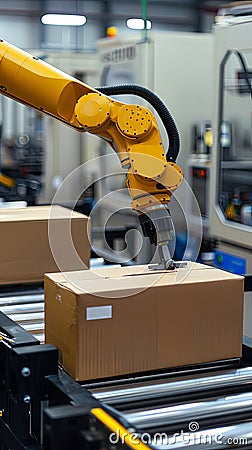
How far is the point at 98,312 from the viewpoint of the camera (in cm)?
171

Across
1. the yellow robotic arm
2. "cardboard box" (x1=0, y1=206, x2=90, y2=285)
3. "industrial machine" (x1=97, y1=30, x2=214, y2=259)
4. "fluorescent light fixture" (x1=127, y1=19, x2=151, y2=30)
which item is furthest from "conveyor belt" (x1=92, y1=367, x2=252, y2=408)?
"fluorescent light fixture" (x1=127, y1=19, x2=151, y2=30)

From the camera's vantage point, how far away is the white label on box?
66.9 inches

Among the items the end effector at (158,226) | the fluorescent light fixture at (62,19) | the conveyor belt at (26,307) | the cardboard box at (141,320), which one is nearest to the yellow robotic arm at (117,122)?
the end effector at (158,226)

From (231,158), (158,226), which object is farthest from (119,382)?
(231,158)

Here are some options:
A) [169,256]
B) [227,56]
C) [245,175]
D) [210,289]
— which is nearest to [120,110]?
[169,256]

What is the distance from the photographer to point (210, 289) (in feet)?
6.00

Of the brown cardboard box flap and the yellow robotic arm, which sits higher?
the yellow robotic arm

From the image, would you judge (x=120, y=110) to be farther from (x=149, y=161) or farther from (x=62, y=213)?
(x=62, y=213)

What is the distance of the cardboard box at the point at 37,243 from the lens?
8.25 feet

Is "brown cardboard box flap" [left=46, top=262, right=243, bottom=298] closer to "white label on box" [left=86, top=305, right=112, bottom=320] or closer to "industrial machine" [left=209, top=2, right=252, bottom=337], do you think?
"white label on box" [left=86, top=305, right=112, bottom=320]

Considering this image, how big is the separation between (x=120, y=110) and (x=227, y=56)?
1688 millimetres

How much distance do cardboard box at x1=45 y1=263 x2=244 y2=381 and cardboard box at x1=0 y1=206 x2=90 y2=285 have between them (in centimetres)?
65

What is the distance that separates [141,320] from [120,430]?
418 mm

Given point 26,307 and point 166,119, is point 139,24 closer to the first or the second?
point 26,307
